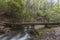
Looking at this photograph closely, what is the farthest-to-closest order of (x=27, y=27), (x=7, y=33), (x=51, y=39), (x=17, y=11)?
(x=17, y=11) → (x=27, y=27) → (x=7, y=33) → (x=51, y=39)

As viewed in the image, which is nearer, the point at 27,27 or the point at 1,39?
the point at 1,39

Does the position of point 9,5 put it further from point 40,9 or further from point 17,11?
point 40,9

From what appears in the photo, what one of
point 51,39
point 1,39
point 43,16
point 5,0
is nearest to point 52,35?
point 51,39

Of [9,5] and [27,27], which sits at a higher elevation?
[9,5]

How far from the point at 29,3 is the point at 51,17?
1.55 metres

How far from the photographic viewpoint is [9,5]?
1009 cm

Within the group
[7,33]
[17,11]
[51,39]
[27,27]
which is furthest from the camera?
[17,11]

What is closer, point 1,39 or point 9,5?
point 1,39

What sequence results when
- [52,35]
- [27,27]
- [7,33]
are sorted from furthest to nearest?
[27,27]
[7,33]
[52,35]

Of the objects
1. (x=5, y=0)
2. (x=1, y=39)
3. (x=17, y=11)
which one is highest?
(x=5, y=0)

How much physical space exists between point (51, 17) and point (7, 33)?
2.99 m

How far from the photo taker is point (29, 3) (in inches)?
385

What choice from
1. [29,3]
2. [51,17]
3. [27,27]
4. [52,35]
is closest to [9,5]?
[29,3]

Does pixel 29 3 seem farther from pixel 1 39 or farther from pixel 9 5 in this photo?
pixel 1 39
